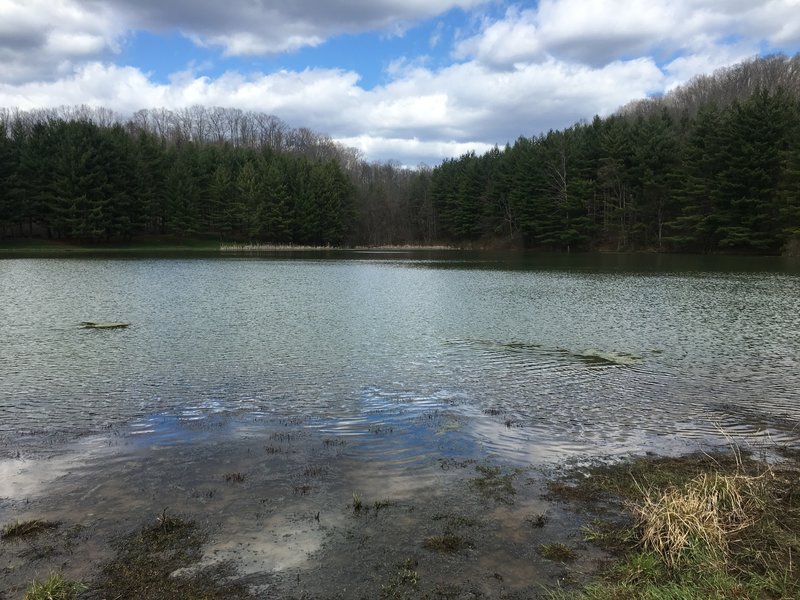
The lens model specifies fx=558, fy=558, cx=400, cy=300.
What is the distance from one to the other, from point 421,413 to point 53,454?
5.28m

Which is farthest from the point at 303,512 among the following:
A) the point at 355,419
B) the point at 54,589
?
the point at 355,419

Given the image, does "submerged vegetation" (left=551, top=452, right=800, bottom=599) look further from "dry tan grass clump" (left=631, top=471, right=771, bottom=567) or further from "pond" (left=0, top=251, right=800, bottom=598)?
"pond" (left=0, top=251, right=800, bottom=598)

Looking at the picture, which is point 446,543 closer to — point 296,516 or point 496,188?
point 296,516

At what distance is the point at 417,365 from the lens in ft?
41.7

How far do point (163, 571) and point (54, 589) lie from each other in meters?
0.75

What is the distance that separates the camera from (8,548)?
4840 mm

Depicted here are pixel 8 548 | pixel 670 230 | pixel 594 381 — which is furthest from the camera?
pixel 670 230

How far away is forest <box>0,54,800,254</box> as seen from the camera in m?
52.9

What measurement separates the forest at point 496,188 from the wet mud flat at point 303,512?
172ft

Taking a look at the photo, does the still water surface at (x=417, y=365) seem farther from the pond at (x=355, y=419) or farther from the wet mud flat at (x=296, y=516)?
the wet mud flat at (x=296, y=516)

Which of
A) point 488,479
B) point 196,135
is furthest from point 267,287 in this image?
point 196,135

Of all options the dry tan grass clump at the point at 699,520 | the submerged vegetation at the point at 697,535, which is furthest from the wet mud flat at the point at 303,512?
the dry tan grass clump at the point at 699,520

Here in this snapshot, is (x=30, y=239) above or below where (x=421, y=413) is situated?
above

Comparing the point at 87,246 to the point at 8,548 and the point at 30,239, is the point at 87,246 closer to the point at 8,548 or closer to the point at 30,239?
the point at 30,239
